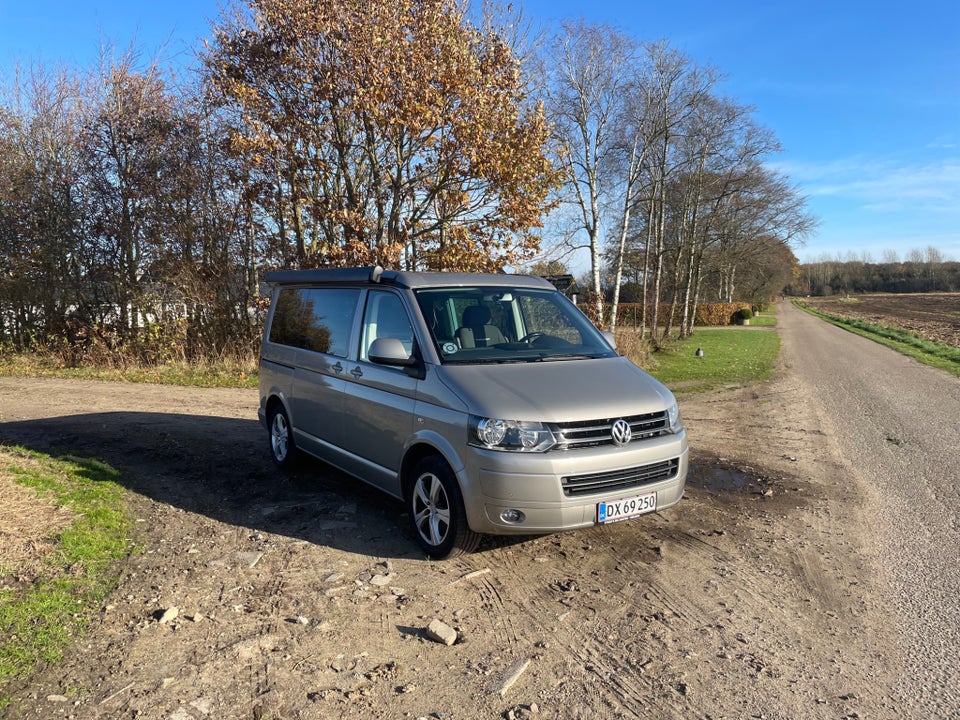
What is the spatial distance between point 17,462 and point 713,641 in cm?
635

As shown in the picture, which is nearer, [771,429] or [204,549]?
[204,549]

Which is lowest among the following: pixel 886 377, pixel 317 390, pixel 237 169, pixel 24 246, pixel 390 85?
pixel 886 377

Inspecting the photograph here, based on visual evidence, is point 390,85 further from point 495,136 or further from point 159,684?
point 159,684

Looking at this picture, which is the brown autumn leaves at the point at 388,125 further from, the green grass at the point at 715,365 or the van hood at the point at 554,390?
the van hood at the point at 554,390

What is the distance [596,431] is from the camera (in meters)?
4.38

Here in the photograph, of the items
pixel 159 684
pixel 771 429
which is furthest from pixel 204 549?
pixel 771 429

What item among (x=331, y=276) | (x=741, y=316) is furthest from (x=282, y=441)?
(x=741, y=316)

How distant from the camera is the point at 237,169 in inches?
588

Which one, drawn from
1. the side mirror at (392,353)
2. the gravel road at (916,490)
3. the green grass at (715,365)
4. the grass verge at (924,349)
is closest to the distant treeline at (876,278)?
the grass verge at (924,349)

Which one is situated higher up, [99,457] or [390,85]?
[390,85]

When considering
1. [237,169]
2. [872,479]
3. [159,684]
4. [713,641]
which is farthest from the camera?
[237,169]

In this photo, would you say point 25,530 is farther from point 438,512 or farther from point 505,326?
point 505,326

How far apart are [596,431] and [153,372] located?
13.7 meters

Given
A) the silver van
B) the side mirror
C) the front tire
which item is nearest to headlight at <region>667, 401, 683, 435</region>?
the silver van
